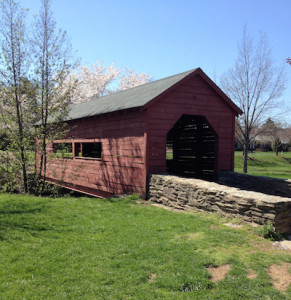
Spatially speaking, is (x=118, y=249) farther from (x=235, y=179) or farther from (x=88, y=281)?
(x=235, y=179)

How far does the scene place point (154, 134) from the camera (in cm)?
981

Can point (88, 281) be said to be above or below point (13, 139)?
below

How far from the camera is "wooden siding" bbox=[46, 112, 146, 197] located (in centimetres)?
1005

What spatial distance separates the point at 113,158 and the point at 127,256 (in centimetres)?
681

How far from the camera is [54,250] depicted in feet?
16.8

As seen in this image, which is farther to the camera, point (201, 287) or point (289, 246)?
point (289, 246)

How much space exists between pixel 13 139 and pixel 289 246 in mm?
9308

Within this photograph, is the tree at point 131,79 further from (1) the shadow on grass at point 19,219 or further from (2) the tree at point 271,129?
(1) the shadow on grass at point 19,219

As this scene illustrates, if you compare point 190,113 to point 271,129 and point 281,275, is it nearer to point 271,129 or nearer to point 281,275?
point 281,275

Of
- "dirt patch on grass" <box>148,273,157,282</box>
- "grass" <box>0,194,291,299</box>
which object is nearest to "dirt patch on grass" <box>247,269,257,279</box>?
"grass" <box>0,194,291,299</box>

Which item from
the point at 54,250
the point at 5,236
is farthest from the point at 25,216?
the point at 54,250

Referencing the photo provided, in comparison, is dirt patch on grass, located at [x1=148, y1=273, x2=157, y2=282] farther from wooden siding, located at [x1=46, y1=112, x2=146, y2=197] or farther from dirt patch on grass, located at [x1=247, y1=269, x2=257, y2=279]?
wooden siding, located at [x1=46, y1=112, x2=146, y2=197]

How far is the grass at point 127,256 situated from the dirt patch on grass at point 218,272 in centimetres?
9

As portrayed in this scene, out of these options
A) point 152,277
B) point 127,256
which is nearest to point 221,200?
point 127,256
